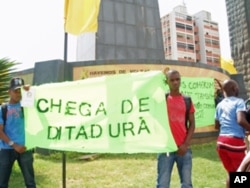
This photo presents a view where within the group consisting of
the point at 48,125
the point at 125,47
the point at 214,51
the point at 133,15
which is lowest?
the point at 48,125

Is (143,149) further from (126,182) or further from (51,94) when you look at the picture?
(126,182)

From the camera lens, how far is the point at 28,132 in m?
3.90

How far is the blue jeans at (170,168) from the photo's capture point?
3.53 metres

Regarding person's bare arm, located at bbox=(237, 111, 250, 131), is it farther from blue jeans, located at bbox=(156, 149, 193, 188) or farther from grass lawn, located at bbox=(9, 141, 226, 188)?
grass lawn, located at bbox=(9, 141, 226, 188)

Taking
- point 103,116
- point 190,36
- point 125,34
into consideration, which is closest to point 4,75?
point 103,116

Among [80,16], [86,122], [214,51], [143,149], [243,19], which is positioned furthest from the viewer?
[214,51]

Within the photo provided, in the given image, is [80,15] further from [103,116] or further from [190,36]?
[190,36]

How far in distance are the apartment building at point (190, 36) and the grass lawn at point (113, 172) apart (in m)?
62.3

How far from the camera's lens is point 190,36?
74.2 meters

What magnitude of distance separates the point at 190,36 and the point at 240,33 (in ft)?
188

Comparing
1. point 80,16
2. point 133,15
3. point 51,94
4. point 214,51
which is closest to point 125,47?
point 133,15

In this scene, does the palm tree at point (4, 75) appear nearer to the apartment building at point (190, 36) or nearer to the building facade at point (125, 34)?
the building facade at point (125, 34)

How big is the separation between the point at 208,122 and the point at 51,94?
4.12 meters

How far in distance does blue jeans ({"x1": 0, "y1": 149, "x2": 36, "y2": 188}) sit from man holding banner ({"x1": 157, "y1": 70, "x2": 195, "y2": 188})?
4.70 feet
